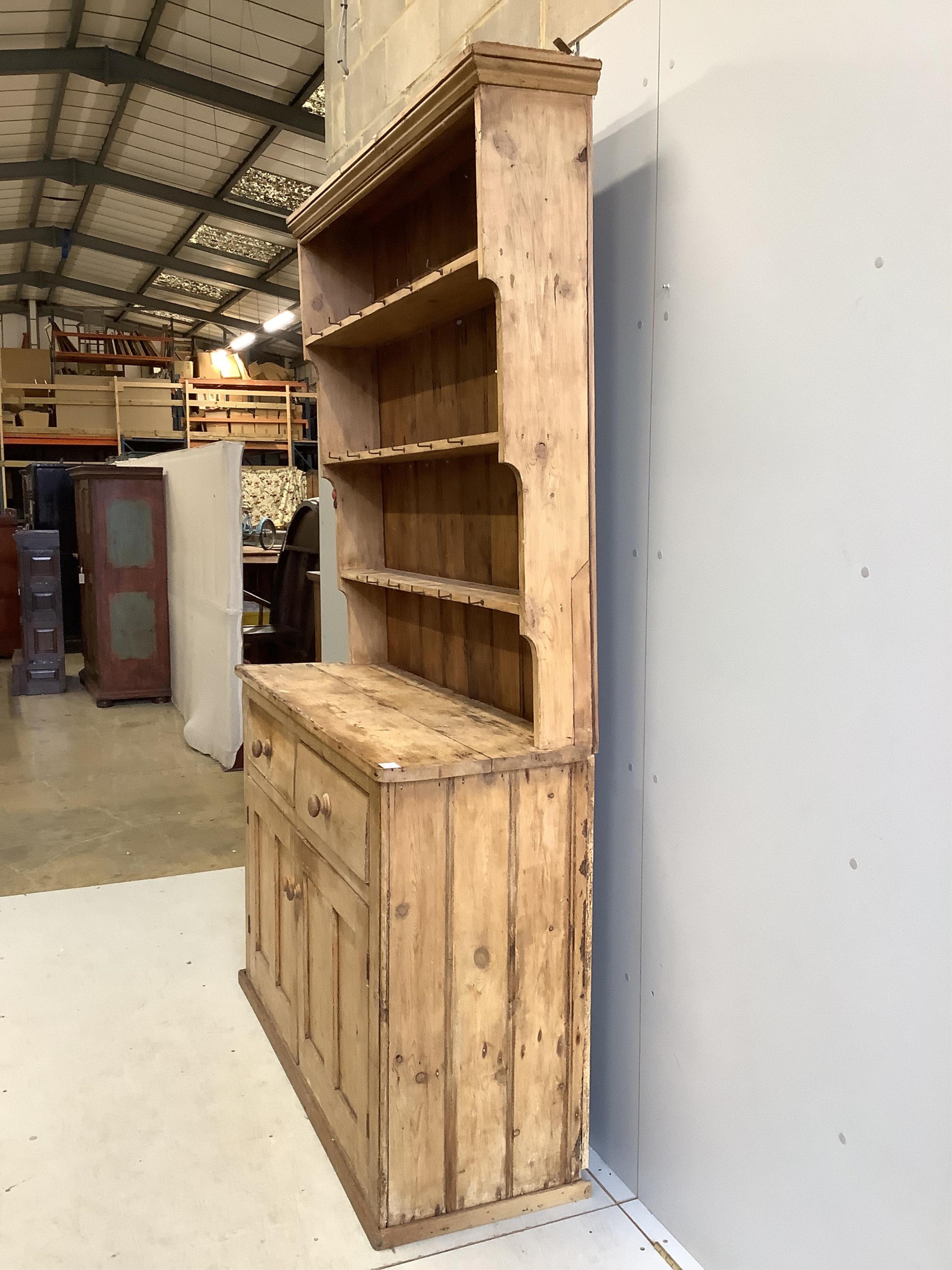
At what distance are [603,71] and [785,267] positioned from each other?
2.36ft

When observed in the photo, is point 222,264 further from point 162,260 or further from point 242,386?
point 242,386

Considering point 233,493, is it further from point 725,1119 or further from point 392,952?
point 725,1119

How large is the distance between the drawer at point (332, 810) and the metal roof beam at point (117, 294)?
15.2 metres

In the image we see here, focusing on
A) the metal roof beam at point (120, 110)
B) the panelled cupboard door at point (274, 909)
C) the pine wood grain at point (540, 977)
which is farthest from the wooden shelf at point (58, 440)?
the pine wood grain at point (540, 977)

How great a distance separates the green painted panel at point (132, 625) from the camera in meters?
6.82

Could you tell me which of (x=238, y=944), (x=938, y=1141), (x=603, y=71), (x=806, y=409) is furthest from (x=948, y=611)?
(x=238, y=944)

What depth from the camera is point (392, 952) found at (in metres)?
1.78

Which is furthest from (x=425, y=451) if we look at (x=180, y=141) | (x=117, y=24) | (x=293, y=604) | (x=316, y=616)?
(x=180, y=141)

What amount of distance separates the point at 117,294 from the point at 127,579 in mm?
11877

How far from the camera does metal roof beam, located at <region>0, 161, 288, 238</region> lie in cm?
1077

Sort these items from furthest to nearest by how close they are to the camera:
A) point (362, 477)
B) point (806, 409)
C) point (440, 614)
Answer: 1. point (362, 477)
2. point (440, 614)
3. point (806, 409)

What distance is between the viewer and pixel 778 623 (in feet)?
5.19

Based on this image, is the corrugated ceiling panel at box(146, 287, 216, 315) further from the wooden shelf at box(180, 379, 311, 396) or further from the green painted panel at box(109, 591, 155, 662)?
the green painted panel at box(109, 591, 155, 662)

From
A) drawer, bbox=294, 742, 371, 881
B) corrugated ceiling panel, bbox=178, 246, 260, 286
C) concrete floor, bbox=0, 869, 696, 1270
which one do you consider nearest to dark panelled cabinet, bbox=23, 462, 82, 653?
corrugated ceiling panel, bbox=178, 246, 260, 286
